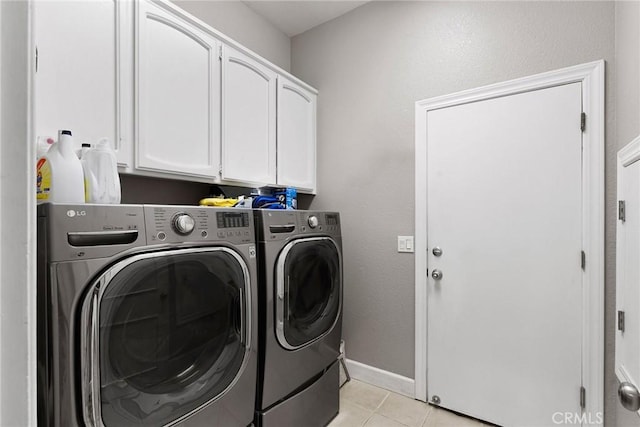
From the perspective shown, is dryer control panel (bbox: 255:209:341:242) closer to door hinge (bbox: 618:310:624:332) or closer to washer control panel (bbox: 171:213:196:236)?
washer control panel (bbox: 171:213:196:236)

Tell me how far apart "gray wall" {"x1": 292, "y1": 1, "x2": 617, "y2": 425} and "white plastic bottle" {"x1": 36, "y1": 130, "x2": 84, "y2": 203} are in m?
1.73

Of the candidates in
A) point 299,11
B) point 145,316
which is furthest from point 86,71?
point 299,11

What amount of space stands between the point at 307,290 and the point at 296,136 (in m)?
1.20

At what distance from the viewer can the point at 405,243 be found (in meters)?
2.15

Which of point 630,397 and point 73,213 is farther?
point 73,213

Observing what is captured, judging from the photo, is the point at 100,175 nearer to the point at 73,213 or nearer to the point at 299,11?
the point at 73,213

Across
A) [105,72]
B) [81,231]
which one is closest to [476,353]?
[81,231]

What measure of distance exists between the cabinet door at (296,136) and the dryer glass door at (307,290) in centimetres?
65

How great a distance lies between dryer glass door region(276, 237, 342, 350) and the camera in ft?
4.97

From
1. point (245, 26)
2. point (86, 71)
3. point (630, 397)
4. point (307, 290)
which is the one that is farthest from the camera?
point (245, 26)

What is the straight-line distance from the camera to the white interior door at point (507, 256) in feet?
5.37

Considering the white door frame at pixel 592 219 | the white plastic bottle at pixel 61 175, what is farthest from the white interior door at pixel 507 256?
the white plastic bottle at pixel 61 175

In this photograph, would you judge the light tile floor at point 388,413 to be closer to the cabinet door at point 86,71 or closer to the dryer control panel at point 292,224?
the dryer control panel at point 292,224

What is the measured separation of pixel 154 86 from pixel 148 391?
127cm
